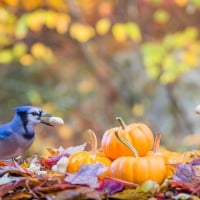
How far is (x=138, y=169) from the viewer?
49.3 inches

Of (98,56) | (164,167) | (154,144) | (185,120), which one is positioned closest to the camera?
(164,167)

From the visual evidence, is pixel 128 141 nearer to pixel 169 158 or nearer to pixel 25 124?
pixel 169 158

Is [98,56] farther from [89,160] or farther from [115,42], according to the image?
[89,160]

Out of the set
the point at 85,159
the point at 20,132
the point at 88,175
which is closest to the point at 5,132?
the point at 20,132

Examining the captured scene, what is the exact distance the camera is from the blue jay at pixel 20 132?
1492 mm

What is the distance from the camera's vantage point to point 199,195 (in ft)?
3.81

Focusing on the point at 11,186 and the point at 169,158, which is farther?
the point at 169,158

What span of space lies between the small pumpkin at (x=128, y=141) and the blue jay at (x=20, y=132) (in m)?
0.20

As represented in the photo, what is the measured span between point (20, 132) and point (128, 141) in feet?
0.91

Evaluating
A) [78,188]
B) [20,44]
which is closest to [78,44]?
[20,44]

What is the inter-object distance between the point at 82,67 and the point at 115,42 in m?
0.31

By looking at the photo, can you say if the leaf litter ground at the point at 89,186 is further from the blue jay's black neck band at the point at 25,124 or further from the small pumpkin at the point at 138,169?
the blue jay's black neck band at the point at 25,124

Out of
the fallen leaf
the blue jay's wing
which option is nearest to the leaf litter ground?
the fallen leaf

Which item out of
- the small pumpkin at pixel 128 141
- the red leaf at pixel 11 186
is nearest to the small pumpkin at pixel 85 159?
the small pumpkin at pixel 128 141
